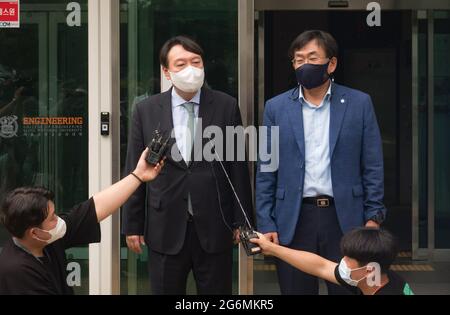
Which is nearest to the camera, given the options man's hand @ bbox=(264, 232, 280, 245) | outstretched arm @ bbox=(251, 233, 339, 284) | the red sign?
outstretched arm @ bbox=(251, 233, 339, 284)

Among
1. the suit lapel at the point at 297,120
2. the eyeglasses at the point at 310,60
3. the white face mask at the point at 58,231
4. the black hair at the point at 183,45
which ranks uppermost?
the black hair at the point at 183,45

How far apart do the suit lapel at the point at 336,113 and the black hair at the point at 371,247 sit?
747 mm

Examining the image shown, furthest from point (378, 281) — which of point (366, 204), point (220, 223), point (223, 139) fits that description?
point (223, 139)

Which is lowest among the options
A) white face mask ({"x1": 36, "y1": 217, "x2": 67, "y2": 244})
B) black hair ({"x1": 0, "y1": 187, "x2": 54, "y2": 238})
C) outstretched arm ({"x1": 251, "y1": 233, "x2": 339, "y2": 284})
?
outstretched arm ({"x1": 251, "y1": 233, "x2": 339, "y2": 284})

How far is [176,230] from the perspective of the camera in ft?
12.0

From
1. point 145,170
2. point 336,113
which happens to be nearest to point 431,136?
point 336,113

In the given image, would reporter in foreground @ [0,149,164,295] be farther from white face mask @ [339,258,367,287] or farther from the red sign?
the red sign

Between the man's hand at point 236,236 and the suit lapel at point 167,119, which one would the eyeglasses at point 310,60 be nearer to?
the suit lapel at point 167,119

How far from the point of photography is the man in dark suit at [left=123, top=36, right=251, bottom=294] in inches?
145

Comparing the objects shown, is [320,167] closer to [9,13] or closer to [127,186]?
[127,186]

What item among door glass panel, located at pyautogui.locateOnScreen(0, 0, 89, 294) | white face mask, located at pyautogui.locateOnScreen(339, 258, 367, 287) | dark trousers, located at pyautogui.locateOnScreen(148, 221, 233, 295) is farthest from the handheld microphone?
door glass panel, located at pyautogui.locateOnScreen(0, 0, 89, 294)

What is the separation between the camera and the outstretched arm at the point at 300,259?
3146 mm

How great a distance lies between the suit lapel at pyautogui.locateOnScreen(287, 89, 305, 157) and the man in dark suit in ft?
1.14

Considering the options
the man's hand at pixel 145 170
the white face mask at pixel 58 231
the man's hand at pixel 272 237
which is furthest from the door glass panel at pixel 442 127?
the white face mask at pixel 58 231
